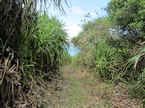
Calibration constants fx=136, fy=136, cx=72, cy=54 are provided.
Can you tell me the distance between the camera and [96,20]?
525 cm

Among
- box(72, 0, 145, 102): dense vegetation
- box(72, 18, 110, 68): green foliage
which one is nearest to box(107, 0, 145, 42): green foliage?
box(72, 0, 145, 102): dense vegetation

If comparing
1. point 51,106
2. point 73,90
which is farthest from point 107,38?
point 51,106

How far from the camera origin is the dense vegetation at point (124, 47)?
288cm

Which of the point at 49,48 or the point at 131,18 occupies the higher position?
the point at 131,18

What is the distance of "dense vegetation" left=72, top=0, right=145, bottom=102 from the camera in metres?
2.88

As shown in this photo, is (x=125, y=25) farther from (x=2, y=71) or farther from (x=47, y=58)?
(x=2, y=71)

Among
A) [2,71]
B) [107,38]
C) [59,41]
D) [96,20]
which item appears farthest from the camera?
[96,20]

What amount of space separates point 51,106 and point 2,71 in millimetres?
985

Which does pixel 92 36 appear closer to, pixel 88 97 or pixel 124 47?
pixel 124 47

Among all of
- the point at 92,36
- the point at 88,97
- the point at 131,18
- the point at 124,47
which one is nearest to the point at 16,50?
the point at 88,97

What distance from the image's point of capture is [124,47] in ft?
11.7

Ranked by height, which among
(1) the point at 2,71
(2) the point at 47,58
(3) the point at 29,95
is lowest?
(3) the point at 29,95

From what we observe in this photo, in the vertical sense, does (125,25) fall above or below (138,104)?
above

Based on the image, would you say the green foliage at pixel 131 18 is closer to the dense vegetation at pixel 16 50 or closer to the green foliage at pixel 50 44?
the green foliage at pixel 50 44
